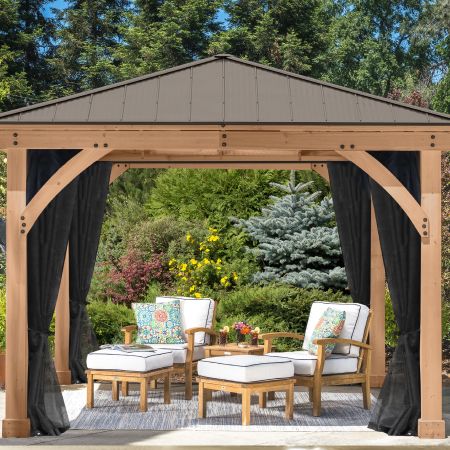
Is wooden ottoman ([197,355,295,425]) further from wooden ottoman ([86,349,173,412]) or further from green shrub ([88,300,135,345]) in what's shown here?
green shrub ([88,300,135,345])

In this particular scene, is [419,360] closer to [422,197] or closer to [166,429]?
[422,197]

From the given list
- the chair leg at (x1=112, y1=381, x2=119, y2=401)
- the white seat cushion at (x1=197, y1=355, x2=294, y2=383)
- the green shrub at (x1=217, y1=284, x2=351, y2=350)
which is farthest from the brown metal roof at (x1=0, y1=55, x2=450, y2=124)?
the green shrub at (x1=217, y1=284, x2=351, y2=350)

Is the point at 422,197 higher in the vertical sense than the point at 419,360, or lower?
higher

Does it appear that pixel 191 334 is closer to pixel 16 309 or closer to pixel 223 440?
pixel 223 440

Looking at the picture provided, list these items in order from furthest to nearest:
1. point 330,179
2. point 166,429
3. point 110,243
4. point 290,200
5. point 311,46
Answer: point 311,46, point 110,243, point 290,200, point 330,179, point 166,429

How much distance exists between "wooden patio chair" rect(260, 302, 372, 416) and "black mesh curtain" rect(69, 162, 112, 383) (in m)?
2.27

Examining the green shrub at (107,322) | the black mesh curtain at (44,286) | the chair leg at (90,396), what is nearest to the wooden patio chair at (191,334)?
the chair leg at (90,396)

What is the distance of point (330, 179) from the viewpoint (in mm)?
10055

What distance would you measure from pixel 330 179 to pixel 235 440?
3.77 meters

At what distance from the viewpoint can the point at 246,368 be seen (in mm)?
7645

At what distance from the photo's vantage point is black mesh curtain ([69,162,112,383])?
398 inches

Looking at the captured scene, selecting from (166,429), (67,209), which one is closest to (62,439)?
(166,429)

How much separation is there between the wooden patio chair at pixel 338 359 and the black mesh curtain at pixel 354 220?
78cm

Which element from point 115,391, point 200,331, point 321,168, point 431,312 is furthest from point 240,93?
point 115,391
